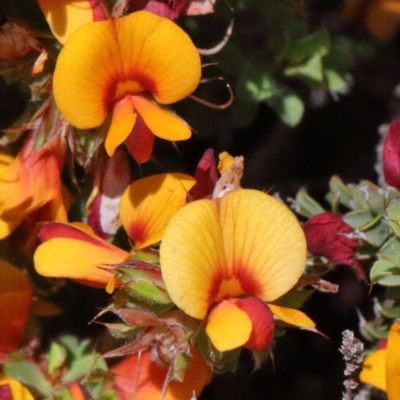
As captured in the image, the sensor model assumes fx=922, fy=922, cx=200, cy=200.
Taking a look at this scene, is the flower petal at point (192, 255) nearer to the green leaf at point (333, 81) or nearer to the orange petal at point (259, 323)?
the orange petal at point (259, 323)

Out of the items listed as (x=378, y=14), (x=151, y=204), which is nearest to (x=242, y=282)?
(x=151, y=204)

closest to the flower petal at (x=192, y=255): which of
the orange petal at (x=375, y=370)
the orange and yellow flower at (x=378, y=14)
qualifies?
the orange petal at (x=375, y=370)

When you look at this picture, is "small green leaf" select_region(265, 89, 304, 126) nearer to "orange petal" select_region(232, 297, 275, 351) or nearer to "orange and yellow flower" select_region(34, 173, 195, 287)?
"orange and yellow flower" select_region(34, 173, 195, 287)

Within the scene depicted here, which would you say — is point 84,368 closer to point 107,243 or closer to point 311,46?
point 107,243

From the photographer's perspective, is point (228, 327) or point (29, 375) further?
point (29, 375)

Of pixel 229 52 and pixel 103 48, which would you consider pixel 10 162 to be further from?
pixel 229 52

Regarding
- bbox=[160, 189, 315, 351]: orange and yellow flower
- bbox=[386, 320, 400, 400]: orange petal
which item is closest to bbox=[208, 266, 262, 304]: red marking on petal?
bbox=[160, 189, 315, 351]: orange and yellow flower
